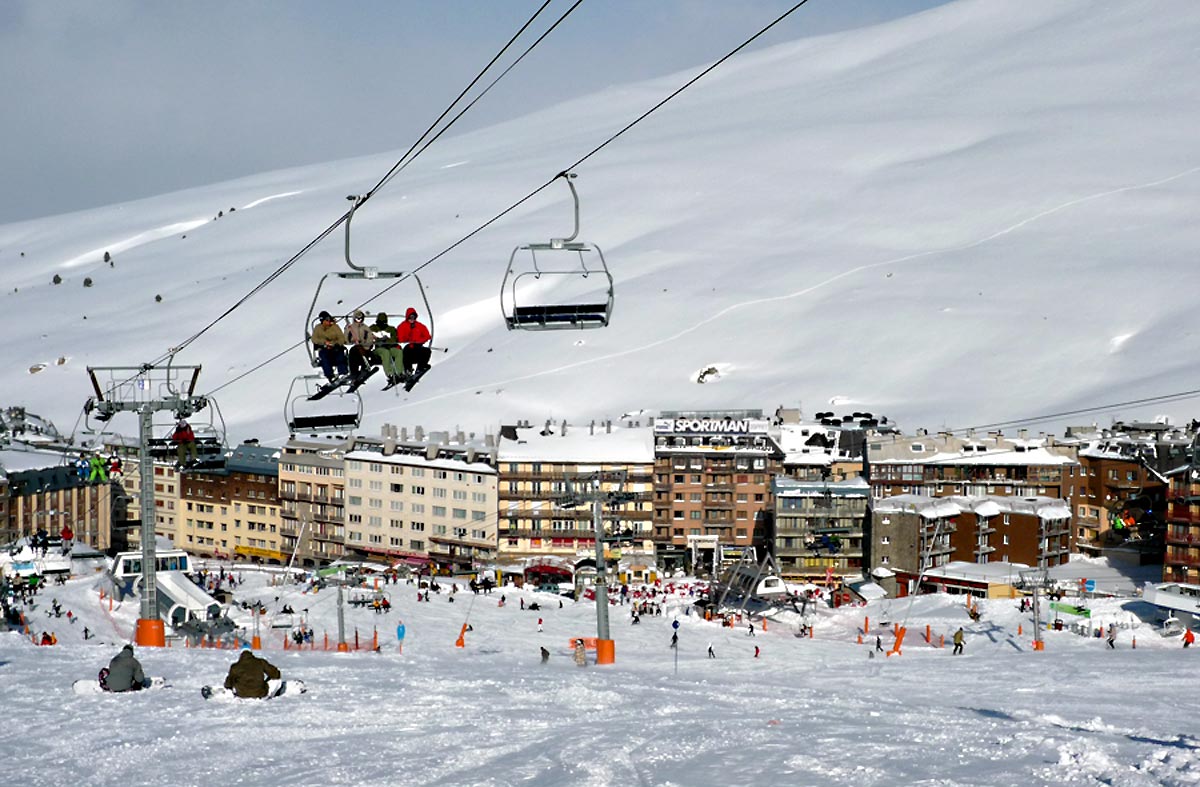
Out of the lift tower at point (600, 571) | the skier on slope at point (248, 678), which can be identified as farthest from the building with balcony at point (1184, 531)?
the skier on slope at point (248, 678)

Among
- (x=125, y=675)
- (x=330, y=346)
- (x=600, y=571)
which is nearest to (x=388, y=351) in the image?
(x=330, y=346)

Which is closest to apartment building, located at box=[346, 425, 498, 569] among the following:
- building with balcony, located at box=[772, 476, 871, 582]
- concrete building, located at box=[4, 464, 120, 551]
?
concrete building, located at box=[4, 464, 120, 551]

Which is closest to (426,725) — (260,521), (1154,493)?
(1154,493)

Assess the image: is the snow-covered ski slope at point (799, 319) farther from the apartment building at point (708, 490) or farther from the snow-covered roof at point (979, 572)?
the snow-covered roof at point (979, 572)

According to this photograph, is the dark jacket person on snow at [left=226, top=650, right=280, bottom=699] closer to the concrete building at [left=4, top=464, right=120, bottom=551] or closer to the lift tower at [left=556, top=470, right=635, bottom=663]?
the lift tower at [left=556, top=470, right=635, bottom=663]

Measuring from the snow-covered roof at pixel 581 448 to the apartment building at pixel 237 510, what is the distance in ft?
54.0

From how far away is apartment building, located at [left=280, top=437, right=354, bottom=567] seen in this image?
87.2 m

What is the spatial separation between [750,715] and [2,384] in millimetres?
146322

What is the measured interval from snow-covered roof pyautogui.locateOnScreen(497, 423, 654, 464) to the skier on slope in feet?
204

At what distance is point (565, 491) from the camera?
8144cm

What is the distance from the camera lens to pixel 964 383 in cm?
12812

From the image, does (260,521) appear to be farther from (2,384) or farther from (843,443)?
(2,384)

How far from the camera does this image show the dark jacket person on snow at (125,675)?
63.4 ft

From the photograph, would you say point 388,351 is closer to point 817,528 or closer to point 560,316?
point 560,316
